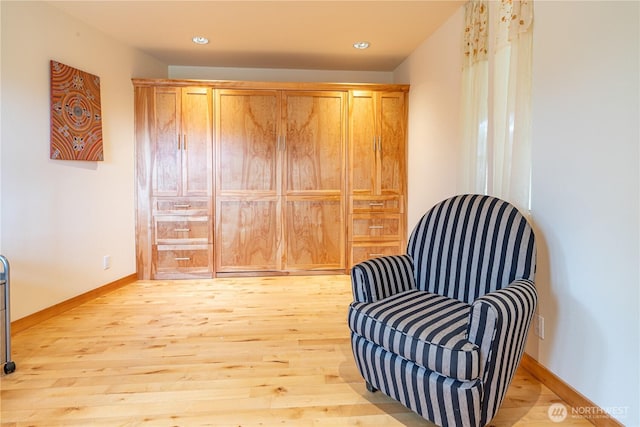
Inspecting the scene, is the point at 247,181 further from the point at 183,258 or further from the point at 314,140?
the point at 183,258

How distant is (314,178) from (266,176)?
21.3 inches

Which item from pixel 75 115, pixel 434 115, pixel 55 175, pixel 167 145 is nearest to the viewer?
pixel 55 175

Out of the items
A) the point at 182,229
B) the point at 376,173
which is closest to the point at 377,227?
the point at 376,173

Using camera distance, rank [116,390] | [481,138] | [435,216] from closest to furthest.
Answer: [116,390] → [435,216] → [481,138]

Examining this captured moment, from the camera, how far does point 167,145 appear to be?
3744 millimetres

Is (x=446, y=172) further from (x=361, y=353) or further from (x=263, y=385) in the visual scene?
(x=263, y=385)

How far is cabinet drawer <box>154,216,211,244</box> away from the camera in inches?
149

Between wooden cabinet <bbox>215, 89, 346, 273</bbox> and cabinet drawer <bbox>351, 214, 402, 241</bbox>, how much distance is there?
0.19m

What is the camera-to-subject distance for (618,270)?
4.72ft

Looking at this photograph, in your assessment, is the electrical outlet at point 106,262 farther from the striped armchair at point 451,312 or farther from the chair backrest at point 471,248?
the chair backrest at point 471,248

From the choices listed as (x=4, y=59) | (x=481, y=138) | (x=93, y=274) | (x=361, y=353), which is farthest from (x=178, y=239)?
(x=481, y=138)

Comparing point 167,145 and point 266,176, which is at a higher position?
point 167,145

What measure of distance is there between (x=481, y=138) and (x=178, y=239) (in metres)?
3.14

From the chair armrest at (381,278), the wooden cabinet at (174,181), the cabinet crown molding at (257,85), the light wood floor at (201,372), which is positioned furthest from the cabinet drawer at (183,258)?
the chair armrest at (381,278)
